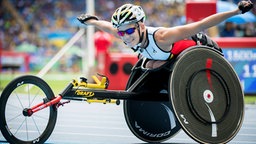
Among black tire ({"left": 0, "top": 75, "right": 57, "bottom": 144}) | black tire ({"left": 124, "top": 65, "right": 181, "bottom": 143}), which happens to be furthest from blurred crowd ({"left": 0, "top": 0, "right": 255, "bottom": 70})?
black tire ({"left": 0, "top": 75, "right": 57, "bottom": 144})

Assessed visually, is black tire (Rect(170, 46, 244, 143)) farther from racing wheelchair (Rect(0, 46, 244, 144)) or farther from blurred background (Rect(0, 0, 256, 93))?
blurred background (Rect(0, 0, 256, 93))

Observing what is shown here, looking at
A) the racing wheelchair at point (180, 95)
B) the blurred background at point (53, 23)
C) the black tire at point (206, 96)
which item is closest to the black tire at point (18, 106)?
the racing wheelchair at point (180, 95)

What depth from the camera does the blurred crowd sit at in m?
33.7

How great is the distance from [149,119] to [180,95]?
3.96ft

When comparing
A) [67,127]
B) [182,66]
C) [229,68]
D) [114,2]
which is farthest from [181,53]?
[114,2]

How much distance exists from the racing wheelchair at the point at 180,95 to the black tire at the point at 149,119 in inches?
15.4

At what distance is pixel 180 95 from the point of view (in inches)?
244

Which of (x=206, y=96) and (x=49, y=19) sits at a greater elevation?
(x=49, y=19)

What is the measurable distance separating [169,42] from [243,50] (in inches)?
336

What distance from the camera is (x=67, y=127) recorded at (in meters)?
9.22

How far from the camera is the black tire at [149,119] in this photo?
7.25 m

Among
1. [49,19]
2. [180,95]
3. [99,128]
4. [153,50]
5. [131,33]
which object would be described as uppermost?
[49,19]

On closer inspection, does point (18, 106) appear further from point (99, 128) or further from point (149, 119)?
point (99, 128)

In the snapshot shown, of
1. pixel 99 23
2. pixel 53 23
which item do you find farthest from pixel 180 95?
pixel 53 23
